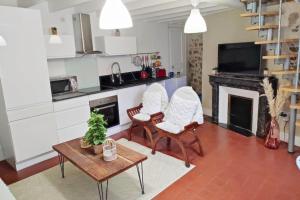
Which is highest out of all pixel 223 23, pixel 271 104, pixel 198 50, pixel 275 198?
pixel 223 23

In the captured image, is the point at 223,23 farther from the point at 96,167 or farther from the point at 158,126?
the point at 96,167

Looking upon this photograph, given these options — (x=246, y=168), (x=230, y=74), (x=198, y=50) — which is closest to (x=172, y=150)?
(x=246, y=168)

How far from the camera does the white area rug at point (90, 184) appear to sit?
8.38 feet

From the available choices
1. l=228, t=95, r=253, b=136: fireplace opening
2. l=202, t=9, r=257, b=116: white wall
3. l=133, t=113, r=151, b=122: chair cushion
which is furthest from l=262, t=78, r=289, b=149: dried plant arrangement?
l=133, t=113, r=151, b=122: chair cushion

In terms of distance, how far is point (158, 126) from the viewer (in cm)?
341

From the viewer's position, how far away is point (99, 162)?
2.33 metres

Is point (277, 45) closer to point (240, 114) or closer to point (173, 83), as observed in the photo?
point (240, 114)

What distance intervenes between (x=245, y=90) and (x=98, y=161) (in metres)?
3.02

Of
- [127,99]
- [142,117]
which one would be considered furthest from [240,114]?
[127,99]

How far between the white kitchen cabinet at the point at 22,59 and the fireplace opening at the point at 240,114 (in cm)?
344

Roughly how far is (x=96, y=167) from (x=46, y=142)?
1521 millimetres

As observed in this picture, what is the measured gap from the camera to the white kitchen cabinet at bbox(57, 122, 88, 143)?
3.52m

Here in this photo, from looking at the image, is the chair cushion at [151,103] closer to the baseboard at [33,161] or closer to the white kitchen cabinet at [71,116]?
the white kitchen cabinet at [71,116]

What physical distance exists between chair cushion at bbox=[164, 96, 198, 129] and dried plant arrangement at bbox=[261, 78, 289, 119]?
1127mm
